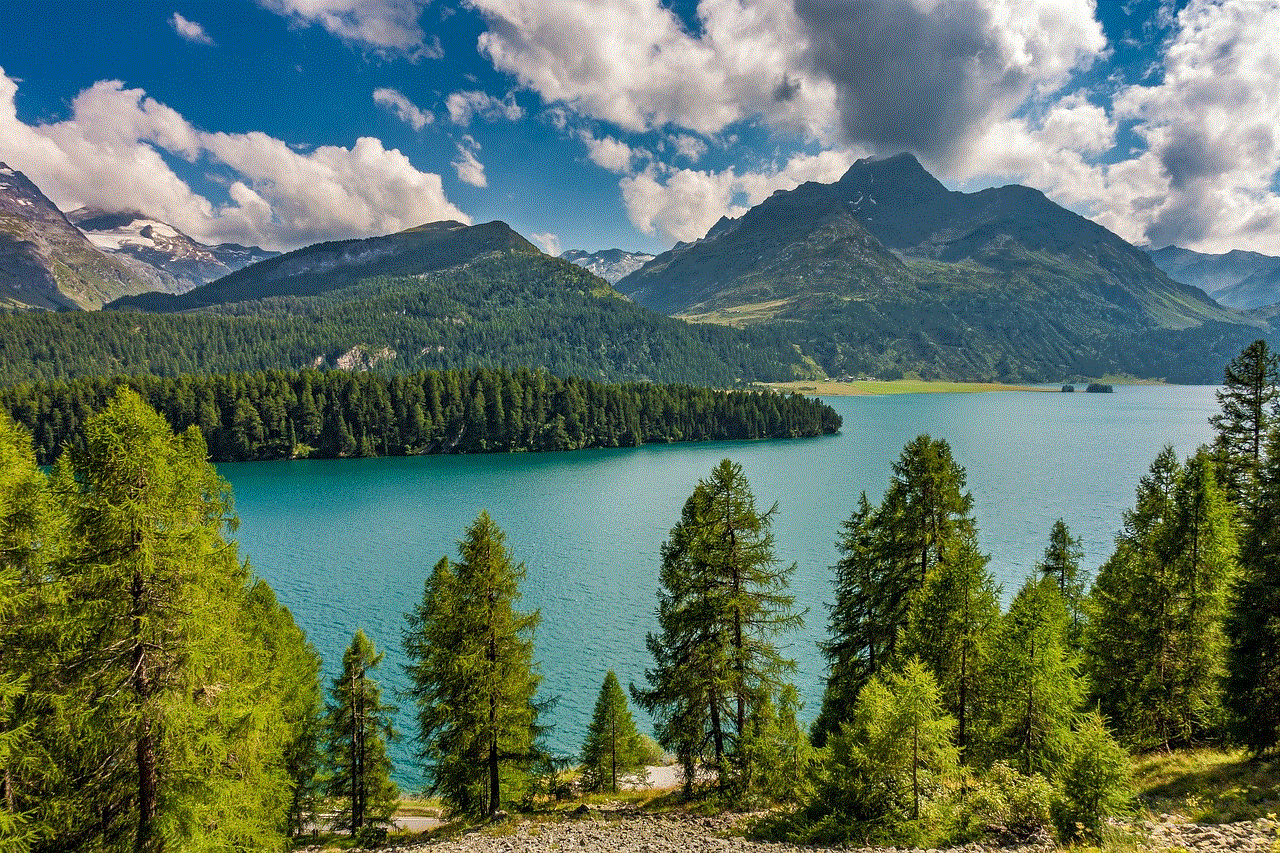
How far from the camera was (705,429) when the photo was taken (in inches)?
6737

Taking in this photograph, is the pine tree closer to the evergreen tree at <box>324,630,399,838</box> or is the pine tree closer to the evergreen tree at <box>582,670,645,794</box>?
the evergreen tree at <box>582,670,645,794</box>

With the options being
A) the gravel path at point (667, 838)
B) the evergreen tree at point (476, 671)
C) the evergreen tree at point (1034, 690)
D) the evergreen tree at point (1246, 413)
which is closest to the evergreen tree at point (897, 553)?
the evergreen tree at point (1034, 690)

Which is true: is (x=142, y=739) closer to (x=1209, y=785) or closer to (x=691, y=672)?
A: (x=691, y=672)

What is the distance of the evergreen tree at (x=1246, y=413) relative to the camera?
28922 millimetres

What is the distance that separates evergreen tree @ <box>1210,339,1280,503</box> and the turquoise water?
1515 centimetres

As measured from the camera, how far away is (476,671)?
68.7 feet

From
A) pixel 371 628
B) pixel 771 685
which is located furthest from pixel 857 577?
pixel 371 628

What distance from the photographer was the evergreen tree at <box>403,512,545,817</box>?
69.3 feet

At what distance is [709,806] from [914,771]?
8.64 metres

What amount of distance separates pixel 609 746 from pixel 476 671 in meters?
12.3

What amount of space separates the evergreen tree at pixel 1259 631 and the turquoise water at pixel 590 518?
22.2m

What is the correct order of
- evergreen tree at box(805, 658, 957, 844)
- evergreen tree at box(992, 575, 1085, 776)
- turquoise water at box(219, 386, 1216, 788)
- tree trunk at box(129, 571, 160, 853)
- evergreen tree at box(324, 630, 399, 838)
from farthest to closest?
1. turquoise water at box(219, 386, 1216, 788)
2. evergreen tree at box(324, 630, 399, 838)
3. evergreen tree at box(992, 575, 1085, 776)
4. evergreen tree at box(805, 658, 957, 844)
5. tree trunk at box(129, 571, 160, 853)

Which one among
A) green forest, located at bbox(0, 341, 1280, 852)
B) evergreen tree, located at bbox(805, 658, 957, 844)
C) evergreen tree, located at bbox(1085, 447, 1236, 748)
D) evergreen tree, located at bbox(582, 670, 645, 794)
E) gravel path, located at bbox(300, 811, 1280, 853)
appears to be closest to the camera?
green forest, located at bbox(0, 341, 1280, 852)

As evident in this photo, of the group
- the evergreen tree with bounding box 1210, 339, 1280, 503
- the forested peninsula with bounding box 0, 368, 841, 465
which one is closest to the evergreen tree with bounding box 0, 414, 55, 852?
the evergreen tree with bounding box 1210, 339, 1280, 503
